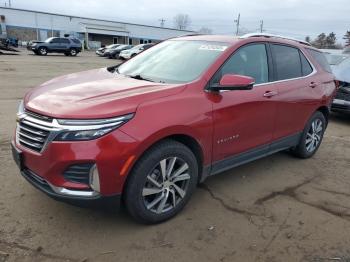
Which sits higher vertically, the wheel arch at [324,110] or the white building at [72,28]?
the wheel arch at [324,110]

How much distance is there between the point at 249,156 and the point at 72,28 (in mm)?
67607

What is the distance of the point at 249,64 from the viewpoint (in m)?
4.39

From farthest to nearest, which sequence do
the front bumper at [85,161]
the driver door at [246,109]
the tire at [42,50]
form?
the tire at [42,50]
the driver door at [246,109]
the front bumper at [85,161]

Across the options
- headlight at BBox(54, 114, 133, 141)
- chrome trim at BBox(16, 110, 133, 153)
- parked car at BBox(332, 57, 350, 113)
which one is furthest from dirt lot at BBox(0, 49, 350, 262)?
parked car at BBox(332, 57, 350, 113)

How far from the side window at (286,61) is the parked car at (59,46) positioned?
33.0 meters

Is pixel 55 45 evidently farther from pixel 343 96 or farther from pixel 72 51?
pixel 343 96

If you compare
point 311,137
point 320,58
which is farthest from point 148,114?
point 320,58

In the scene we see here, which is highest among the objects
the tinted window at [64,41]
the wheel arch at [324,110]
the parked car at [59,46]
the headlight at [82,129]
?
the headlight at [82,129]

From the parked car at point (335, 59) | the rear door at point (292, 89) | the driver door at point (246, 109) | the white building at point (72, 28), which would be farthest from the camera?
the white building at point (72, 28)

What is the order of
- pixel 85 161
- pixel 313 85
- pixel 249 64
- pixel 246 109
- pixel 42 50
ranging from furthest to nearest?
pixel 42 50, pixel 313 85, pixel 249 64, pixel 246 109, pixel 85 161

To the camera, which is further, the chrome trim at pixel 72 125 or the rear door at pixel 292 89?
the rear door at pixel 292 89

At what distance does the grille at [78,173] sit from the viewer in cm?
302

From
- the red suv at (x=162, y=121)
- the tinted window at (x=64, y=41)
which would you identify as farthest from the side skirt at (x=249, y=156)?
the tinted window at (x=64, y=41)

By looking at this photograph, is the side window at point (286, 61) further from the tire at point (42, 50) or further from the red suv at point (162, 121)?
the tire at point (42, 50)
